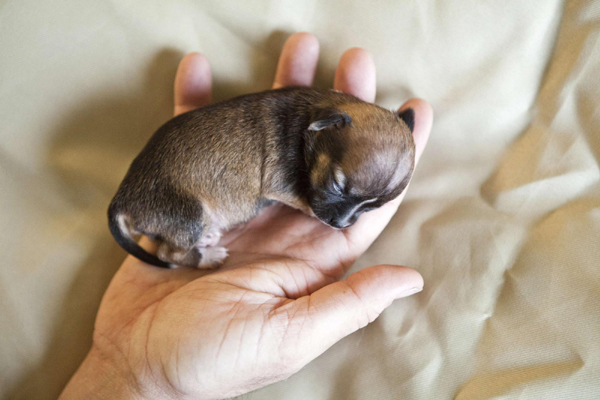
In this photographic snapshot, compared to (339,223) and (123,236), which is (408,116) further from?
(123,236)

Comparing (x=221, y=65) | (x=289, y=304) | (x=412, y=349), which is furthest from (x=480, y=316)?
(x=221, y=65)

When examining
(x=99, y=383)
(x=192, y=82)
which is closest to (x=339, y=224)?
(x=192, y=82)

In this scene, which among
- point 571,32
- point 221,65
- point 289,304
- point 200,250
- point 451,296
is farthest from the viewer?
point 221,65

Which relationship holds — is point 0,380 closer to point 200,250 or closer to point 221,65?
point 200,250

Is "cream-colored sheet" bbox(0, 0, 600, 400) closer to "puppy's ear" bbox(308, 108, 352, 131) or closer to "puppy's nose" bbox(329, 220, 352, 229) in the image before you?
"puppy's nose" bbox(329, 220, 352, 229)

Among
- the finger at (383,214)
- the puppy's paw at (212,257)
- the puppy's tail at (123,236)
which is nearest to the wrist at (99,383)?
the puppy's tail at (123,236)

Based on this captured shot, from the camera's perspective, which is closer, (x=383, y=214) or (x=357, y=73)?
(x=383, y=214)

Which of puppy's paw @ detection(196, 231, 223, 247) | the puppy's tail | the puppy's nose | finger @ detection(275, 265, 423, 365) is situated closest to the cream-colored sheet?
finger @ detection(275, 265, 423, 365)
